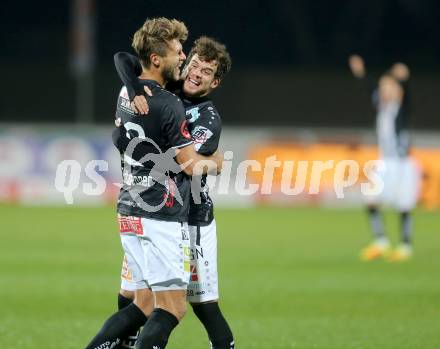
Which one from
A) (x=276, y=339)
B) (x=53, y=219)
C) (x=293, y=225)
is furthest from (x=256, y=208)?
(x=276, y=339)

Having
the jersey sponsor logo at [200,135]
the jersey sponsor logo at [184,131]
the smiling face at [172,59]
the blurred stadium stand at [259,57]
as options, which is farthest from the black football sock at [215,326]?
the blurred stadium stand at [259,57]

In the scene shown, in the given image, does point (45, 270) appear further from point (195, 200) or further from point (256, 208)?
point (256, 208)

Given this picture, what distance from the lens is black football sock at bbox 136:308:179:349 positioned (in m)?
6.17

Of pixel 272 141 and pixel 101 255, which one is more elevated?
pixel 272 141

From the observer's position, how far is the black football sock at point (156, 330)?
6168 mm

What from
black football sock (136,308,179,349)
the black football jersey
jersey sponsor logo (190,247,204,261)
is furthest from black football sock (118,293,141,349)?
the black football jersey

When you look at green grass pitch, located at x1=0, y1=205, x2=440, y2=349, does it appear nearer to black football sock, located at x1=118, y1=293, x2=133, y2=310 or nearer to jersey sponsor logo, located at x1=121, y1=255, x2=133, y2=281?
black football sock, located at x1=118, y1=293, x2=133, y2=310

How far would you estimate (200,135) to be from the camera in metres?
6.47

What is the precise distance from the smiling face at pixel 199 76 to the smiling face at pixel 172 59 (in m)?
0.22

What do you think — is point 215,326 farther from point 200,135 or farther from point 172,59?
point 172,59

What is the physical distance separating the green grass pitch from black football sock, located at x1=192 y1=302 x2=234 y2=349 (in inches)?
54.7

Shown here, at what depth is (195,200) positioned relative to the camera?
6781 mm

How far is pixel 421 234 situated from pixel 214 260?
37.0ft

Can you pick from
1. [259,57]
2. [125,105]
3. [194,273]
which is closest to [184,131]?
[125,105]
